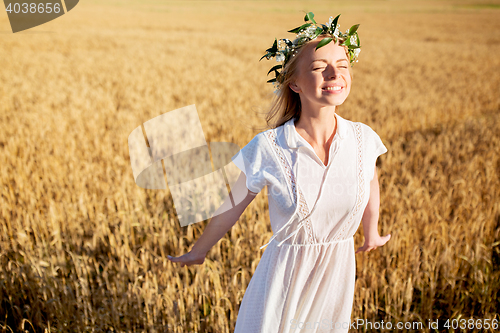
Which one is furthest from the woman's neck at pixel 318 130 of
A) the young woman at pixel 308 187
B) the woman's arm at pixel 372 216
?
the woman's arm at pixel 372 216

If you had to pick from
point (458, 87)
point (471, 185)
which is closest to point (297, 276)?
point (471, 185)

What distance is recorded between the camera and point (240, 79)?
27.2 feet

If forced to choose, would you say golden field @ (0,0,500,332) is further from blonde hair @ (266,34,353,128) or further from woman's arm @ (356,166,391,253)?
woman's arm @ (356,166,391,253)

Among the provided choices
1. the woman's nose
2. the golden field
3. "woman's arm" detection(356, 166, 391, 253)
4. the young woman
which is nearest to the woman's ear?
the young woman

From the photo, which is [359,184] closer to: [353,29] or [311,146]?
[311,146]

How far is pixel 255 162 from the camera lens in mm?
1062

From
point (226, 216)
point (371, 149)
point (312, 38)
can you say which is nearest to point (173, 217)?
point (226, 216)

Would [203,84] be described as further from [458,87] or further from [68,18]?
[68,18]

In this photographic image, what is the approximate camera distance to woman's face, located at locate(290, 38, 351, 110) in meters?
1.03

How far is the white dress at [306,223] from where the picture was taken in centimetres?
106

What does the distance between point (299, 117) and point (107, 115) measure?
4.61 meters

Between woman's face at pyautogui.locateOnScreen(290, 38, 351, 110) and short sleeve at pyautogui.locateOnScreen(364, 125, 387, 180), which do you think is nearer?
woman's face at pyautogui.locateOnScreen(290, 38, 351, 110)

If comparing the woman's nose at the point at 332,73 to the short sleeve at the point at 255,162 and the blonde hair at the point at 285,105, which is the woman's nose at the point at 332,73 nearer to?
the blonde hair at the point at 285,105

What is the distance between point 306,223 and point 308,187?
0.39ft
